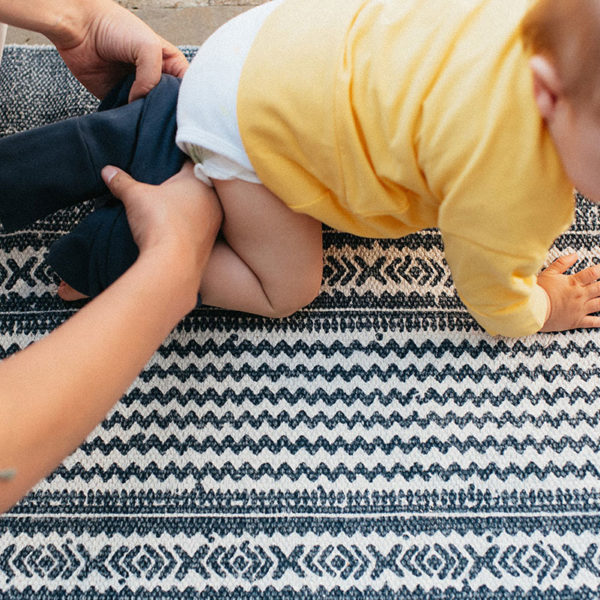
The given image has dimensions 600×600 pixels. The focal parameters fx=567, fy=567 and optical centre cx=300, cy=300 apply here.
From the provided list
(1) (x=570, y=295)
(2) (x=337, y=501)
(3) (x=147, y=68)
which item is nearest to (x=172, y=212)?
(3) (x=147, y=68)

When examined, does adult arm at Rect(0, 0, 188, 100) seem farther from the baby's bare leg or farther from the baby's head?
the baby's head

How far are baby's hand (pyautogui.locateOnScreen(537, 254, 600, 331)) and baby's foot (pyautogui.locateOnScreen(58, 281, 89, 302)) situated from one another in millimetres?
632

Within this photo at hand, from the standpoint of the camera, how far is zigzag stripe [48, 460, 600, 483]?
0.73 metres

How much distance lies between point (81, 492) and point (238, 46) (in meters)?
0.57

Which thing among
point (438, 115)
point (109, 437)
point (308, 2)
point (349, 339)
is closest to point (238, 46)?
point (308, 2)

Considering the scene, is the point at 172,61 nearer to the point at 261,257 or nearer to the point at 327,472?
the point at 261,257


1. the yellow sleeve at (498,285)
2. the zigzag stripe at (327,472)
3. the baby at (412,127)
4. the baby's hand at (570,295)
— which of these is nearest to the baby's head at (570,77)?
the baby at (412,127)

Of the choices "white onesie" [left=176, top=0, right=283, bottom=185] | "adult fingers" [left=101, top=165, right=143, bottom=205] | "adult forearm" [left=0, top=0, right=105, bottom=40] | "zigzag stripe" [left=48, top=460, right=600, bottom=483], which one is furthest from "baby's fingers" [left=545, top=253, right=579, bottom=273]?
"adult forearm" [left=0, top=0, right=105, bottom=40]

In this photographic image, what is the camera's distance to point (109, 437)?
0.75 meters

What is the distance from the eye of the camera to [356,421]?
75cm

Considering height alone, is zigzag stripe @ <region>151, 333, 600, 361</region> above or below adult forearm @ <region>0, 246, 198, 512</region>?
below

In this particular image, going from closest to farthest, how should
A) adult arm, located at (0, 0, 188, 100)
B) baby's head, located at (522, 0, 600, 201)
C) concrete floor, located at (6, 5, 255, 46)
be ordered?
baby's head, located at (522, 0, 600, 201) → adult arm, located at (0, 0, 188, 100) → concrete floor, located at (6, 5, 255, 46)

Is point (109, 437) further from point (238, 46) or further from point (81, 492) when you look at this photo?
point (238, 46)

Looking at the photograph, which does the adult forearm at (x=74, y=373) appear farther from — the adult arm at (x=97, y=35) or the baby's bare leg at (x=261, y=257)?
the adult arm at (x=97, y=35)
